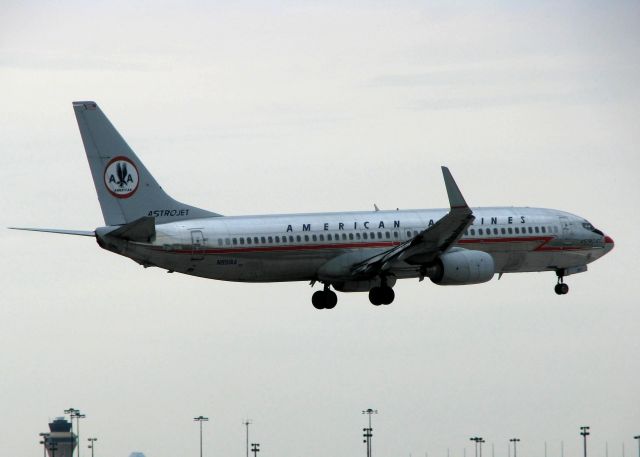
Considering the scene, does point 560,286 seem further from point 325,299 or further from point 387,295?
point 325,299

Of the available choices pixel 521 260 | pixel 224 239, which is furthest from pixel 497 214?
pixel 224 239

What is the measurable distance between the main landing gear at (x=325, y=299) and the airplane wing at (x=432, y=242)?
4.57 metres

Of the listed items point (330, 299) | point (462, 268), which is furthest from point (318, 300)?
point (462, 268)

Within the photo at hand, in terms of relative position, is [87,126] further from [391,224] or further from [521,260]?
[521,260]

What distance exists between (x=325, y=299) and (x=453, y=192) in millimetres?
12584

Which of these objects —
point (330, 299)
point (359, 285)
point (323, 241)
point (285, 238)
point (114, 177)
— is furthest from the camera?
point (330, 299)

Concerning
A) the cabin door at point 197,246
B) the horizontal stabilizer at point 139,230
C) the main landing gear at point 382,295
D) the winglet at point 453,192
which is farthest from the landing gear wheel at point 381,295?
the horizontal stabilizer at point 139,230

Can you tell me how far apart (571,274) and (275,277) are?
20.5 meters

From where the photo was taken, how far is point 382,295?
91562mm

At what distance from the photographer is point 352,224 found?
90.4 m

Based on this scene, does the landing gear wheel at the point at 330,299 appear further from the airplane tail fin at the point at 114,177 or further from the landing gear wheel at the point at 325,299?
the airplane tail fin at the point at 114,177

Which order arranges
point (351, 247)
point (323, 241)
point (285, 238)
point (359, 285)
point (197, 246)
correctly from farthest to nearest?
point (359, 285), point (351, 247), point (323, 241), point (285, 238), point (197, 246)

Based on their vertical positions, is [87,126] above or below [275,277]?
Answer: above

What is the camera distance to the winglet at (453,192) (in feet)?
278
